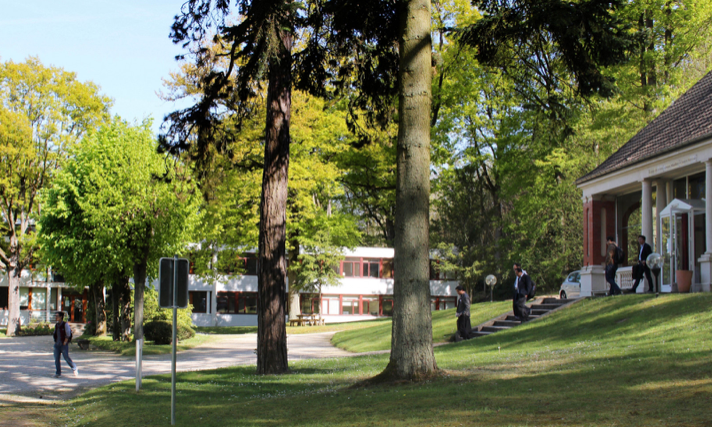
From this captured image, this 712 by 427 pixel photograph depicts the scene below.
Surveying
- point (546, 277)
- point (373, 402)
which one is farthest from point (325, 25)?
point (546, 277)

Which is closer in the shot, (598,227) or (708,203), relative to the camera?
(708,203)

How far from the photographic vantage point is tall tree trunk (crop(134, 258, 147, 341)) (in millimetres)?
24562

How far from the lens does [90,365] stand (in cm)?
2109

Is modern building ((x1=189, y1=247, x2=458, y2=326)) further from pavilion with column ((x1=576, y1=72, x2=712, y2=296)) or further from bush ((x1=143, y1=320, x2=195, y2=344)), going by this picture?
pavilion with column ((x1=576, y1=72, x2=712, y2=296))

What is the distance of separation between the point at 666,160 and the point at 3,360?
23.7 m

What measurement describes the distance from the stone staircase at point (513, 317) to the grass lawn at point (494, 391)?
16.8 feet

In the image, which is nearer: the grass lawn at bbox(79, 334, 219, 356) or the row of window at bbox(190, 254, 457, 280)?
the grass lawn at bbox(79, 334, 219, 356)

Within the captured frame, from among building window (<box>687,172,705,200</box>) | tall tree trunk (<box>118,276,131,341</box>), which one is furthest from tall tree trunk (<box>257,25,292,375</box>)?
tall tree trunk (<box>118,276,131,341</box>)

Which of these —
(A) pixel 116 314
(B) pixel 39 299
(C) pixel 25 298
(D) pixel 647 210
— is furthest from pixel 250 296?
(D) pixel 647 210

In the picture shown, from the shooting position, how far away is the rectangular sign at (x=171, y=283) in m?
9.36

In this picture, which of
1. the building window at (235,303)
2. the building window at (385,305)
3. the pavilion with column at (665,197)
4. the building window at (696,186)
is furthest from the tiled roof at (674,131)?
the building window at (235,303)

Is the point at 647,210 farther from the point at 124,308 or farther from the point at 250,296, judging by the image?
the point at 250,296

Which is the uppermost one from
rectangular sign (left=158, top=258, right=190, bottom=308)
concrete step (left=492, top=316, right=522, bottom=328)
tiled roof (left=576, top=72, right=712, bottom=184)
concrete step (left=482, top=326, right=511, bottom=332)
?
tiled roof (left=576, top=72, right=712, bottom=184)

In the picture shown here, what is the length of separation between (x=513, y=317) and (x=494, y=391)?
1522 cm
